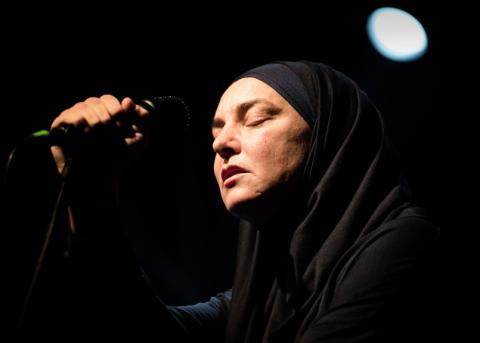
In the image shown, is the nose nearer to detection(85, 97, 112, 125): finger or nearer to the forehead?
the forehead

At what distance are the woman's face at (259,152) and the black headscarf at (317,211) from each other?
55mm

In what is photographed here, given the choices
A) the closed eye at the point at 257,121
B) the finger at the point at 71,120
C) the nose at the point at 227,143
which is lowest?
the nose at the point at 227,143

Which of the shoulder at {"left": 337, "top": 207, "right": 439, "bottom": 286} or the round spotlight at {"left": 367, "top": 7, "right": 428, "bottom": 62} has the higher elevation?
the round spotlight at {"left": 367, "top": 7, "right": 428, "bottom": 62}

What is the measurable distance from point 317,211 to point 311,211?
21 millimetres

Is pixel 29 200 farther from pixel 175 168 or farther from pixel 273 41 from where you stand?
pixel 273 41

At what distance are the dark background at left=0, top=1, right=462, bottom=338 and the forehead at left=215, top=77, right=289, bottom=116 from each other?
0.95m

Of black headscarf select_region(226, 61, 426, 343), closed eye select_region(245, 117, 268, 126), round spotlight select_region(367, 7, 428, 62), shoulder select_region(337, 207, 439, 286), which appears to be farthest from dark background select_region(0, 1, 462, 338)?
shoulder select_region(337, 207, 439, 286)

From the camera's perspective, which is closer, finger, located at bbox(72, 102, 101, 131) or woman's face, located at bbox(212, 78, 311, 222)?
finger, located at bbox(72, 102, 101, 131)

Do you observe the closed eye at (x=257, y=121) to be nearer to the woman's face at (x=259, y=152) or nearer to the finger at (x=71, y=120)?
the woman's face at (x=259, y=152)

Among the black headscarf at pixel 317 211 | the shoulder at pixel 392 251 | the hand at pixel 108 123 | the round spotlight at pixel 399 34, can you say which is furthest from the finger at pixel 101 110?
the round spotlight at pixel 399 34

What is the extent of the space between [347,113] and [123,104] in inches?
34.9

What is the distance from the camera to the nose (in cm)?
168

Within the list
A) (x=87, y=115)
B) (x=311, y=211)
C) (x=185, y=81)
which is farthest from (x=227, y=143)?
(x=185, y=81)

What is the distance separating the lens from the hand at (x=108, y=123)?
4.33 feet
